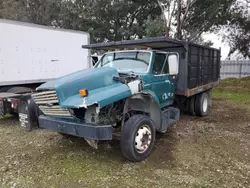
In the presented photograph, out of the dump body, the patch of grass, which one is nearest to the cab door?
the dump body

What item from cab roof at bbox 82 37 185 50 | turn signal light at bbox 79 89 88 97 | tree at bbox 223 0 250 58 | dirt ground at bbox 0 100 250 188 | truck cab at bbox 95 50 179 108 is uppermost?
tree at bbox 223 0 250 58

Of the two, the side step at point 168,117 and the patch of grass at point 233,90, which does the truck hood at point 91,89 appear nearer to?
the side step at point 168,117

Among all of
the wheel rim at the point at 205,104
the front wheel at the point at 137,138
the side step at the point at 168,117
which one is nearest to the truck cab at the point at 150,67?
the side step at the point at 168,117

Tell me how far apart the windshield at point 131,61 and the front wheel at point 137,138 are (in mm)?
1187

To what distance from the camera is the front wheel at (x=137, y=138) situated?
3.88 metres

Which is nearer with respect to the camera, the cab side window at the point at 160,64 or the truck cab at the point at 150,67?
the truck cab at the point at 150,67

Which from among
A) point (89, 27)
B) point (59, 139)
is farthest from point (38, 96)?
point (89, 27)

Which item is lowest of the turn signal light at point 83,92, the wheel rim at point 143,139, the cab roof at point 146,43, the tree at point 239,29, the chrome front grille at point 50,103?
the wheel rim at point 143,139

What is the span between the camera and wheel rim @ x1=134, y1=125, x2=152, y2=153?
407 centimetres

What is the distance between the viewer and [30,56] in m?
7.96

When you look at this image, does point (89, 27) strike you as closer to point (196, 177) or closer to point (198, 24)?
point (198, 24)

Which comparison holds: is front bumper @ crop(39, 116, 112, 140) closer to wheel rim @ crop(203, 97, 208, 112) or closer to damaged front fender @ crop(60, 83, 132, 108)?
damaged front fender @ crop(60, 83, 132, 108)

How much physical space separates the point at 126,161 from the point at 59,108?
1.53 metres

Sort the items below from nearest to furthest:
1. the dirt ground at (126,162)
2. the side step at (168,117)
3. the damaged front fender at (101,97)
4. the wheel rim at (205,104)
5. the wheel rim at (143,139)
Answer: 1. the damaged front fender at (101,97)
2. the dirt ground at (126,162)
3. the wheel rim at (143,139)
4. the side step at (168,117)
5. the wheel rim at (205,104)
